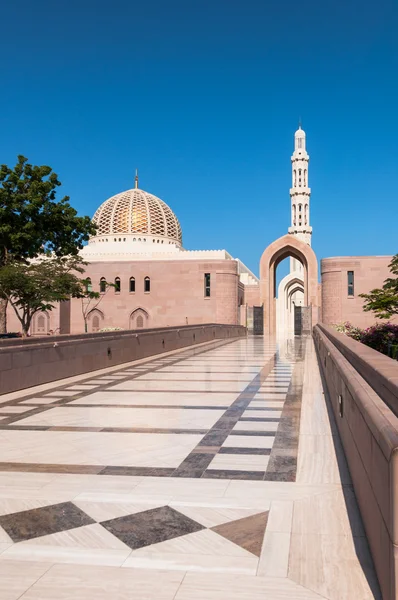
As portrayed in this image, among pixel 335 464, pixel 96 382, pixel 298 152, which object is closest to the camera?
pixel 335 464

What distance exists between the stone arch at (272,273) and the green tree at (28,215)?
58.7 feet

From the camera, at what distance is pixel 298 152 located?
2532 inches

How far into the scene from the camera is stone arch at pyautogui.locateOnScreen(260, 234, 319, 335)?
117 feet

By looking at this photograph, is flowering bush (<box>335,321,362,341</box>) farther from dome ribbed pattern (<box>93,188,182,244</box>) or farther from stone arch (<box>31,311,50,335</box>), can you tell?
dome ribbed pattern (<box>93,188,182,244</box>)

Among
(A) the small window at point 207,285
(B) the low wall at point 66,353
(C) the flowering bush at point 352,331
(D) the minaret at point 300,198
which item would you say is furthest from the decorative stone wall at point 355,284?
(D) the minaret at point 300,198

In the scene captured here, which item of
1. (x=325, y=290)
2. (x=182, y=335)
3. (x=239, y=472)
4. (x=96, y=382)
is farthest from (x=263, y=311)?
(x=239, y=472)

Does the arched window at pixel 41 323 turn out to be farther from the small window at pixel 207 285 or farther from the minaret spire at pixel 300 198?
the minaret spire at pixel 300 198

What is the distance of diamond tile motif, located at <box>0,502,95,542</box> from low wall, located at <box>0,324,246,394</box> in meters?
4.98

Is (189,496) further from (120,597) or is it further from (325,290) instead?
(325,290)

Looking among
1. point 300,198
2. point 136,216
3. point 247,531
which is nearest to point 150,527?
point 247,531

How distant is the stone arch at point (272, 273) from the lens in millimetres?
35781

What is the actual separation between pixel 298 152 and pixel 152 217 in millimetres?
24520

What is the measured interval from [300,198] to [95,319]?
34526 millimetres

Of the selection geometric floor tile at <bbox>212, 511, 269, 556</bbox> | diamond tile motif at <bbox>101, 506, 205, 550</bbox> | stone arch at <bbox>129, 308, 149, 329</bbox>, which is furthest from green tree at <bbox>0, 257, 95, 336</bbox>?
stone arch at <bbox>129, 308, 149, 329</bbox>
